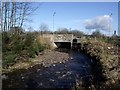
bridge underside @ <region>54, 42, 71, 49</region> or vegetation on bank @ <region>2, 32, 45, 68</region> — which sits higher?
vegetation on bank @ <region>2, 32, 45, 68</region>

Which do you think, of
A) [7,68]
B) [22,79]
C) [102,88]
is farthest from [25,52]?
[102,88]

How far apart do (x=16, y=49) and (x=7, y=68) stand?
1.77 m

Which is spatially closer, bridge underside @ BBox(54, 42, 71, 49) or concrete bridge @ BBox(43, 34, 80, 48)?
concrete bridge @ BBox(43, 34, 80, 48)

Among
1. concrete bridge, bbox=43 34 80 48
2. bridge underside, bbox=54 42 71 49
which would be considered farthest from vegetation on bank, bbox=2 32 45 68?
bridge underside, bbox=54 42 71 49

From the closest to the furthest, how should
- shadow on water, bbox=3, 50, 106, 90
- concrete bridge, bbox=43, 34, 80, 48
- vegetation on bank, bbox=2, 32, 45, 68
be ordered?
1. shadow on water, bbox=3, 50, 106, 90
2. vegetation on bank, bbox=2, 32, 45, 68
3. concrete bridge, bbox=43, 34, 80, 48

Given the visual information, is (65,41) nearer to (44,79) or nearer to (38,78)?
(38,78)

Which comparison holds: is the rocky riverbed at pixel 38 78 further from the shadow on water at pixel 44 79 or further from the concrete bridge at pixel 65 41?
the concrete bridge at pixel 65 41

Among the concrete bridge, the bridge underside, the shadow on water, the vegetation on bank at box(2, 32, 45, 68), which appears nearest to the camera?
the shadow on water

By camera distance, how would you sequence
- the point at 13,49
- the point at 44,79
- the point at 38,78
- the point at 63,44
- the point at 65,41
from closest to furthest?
the point at 44,79, the point at 38,78, the point at 13,49, the point at 65,41, the point at 63,44

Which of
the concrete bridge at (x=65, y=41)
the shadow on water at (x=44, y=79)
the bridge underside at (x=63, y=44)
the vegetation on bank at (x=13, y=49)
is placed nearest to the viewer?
the shadow on water at (x=44, y=79)

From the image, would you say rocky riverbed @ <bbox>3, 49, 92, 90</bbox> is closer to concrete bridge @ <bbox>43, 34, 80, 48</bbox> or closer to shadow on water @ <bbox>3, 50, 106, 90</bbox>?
shadow on water @ <bbox>3, 50, 106, 90</bbox>

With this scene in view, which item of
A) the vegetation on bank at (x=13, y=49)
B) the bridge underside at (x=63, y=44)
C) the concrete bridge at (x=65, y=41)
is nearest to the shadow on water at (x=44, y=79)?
the vegetation on bank at (x=13, y=49)

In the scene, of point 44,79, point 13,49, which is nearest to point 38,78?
point 44,79

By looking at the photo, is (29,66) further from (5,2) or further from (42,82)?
(5,2)
